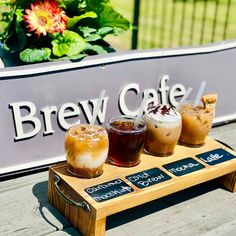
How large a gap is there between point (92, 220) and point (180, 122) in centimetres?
42

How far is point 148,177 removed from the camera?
1370mm

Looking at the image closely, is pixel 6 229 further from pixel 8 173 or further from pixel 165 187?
pixel 165 187

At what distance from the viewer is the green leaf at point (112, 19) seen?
6.05ft

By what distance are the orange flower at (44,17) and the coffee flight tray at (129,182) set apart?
1.60 ft

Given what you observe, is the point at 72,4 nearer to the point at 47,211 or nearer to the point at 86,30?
the point at 86,30

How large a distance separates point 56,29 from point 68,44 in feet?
0.21

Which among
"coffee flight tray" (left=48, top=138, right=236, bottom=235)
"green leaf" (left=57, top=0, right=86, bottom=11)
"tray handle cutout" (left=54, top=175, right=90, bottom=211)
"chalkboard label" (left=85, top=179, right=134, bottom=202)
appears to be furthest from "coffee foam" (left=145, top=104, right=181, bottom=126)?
"green leaf" (left=57, top=0, right=86, bottom=11)

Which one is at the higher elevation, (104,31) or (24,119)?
(104,31)

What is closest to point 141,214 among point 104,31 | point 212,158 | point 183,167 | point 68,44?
point 183,167

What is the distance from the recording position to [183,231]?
1.36 metres

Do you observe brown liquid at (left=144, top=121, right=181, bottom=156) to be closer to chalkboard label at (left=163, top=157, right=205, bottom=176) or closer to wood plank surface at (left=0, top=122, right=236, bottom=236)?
chalkboard label at (left=163, top=157, right=205, bottom=176)

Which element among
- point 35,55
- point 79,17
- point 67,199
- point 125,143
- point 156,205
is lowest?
point 156,205

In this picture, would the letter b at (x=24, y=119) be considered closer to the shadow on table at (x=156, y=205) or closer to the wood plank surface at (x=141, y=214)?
the wood plank surface at (x=141, y=214)

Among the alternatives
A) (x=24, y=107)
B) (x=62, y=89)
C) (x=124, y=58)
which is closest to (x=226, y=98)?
(x=124, y=58)
